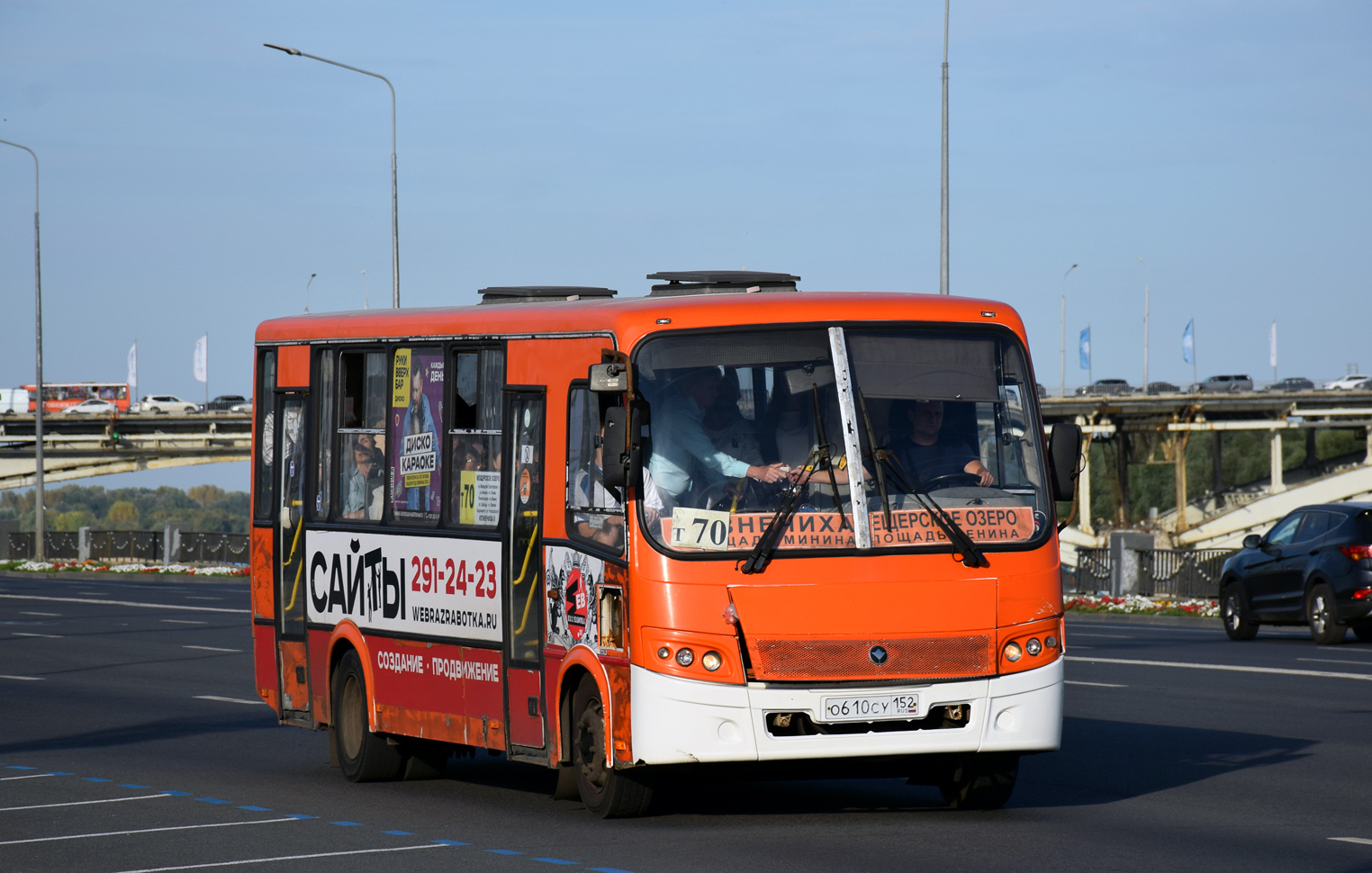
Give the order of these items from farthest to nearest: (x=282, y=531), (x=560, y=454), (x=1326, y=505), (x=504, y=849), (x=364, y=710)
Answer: (x=1326, y=505) → (x=282, y=531) → (x=364, y=710) → (x=560, y=454) → (x=504, y=849)

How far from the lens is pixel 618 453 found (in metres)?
9.16

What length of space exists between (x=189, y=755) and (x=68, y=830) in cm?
370

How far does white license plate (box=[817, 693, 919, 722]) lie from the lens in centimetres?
905

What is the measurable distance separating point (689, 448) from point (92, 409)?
103 metres

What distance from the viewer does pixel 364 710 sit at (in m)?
11.8

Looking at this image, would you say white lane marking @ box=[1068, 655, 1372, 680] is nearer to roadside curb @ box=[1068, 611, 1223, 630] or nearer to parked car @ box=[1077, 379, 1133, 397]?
roadside curb @ box=[1068, 611, 1223, 630]

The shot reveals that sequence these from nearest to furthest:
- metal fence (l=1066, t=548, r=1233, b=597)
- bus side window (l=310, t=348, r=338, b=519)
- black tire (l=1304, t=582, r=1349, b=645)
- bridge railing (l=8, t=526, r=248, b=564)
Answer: bus side window (l=310, t=348, r=338, b=519) < black tire (l=1304, t=582, r=1349, b=645) < metal fence (l=1066, t=548, r=1233, b=597) < bridge railing (l=8, t=526, r=248, b=564)

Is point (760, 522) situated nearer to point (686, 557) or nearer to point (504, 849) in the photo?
point (686, 557)

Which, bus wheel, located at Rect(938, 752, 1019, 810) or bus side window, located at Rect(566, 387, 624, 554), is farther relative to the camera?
bus wheel, located at Rect(938, 752, 1019, 810)

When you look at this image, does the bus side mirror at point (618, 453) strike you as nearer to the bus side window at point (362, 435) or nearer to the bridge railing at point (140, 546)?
the bus side window at point (362, 435)

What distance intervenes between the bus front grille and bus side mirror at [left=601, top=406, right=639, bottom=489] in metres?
0.95

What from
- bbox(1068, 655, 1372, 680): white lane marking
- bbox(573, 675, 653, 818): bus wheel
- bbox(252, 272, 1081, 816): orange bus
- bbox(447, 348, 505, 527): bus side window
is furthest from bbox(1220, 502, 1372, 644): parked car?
bbox(573, 675, 653, 818): bus wheel

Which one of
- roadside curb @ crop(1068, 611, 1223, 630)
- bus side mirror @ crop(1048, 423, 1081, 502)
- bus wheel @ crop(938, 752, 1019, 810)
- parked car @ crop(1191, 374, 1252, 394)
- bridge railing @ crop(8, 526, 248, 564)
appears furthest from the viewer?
parked car @ crop(1191, 374, 1252, 394)

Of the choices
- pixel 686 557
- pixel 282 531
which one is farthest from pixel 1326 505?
pixel 686 557
